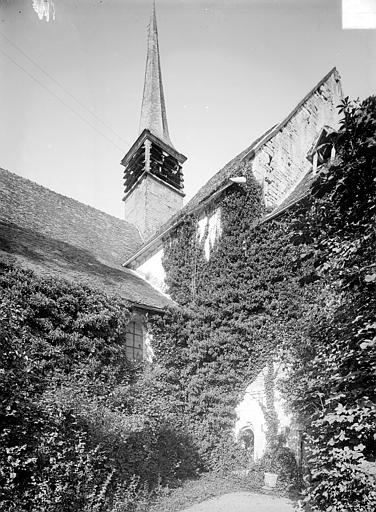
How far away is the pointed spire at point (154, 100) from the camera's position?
22719mm

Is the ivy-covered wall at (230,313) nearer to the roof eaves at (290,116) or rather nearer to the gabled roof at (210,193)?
the gabled roof at (210,193)

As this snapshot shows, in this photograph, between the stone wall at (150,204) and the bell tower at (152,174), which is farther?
the bell tower at (152,174)

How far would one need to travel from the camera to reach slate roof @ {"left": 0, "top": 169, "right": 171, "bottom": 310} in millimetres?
11219

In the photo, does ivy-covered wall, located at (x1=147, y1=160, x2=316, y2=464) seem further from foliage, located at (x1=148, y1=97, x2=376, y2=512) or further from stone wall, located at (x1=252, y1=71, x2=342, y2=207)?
stone wall, located at (x1=252, y1=71, x2=342, y2=207)

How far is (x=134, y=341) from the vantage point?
40.6 feet

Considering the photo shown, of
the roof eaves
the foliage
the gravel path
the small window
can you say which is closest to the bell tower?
the foliage

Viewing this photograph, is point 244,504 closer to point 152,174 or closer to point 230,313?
point 230,313

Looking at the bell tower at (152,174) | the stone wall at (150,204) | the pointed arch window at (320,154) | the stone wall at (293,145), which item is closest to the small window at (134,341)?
the stone wall at (293,145)

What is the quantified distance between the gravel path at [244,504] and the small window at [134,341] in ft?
15.8

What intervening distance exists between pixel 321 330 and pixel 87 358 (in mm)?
6424

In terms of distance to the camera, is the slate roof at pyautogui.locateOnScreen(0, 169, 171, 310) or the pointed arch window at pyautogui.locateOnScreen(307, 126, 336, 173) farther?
the slate roof at pyautogui.locateOnScreen(0, 169, 171, 310)

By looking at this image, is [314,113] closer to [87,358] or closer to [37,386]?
[87,358]

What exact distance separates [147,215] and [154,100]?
841cm

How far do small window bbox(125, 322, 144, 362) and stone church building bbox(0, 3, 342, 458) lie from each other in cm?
3
